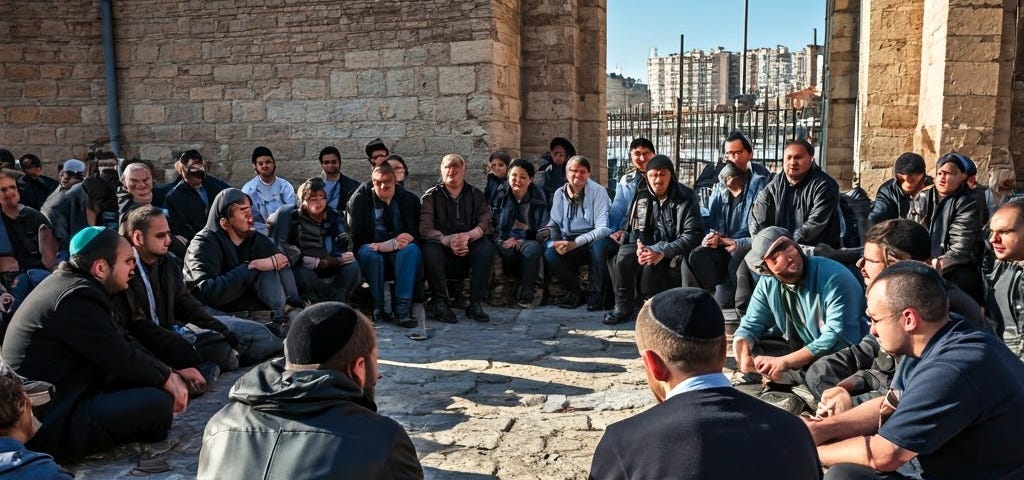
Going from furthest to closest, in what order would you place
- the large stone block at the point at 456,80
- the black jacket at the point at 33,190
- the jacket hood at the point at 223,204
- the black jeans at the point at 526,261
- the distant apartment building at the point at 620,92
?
the distant apartment building at the point at 620,92 < the large stone block at the point at 456,80 < the black jacket at the point at 33,190 < the black jeans at the point at 526,261 < the jacket hood at the point at 223,204

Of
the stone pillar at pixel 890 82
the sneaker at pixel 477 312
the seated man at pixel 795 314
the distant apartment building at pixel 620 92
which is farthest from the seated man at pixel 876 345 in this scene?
the distant apartment building at pixel 620 92

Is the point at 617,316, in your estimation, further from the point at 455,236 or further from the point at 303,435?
the point at 303,435

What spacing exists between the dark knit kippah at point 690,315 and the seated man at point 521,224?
5.56 metres

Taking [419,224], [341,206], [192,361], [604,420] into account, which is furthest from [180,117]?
[604,420]

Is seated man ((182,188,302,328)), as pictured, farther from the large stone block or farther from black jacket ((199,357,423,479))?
black jacket ((199,357,423,479))

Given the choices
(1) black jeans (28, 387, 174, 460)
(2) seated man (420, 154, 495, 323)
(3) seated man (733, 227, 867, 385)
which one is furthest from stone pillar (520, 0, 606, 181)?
(1) black jeans (28, 387, 174, 460)

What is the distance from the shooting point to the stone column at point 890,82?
981 centimetres

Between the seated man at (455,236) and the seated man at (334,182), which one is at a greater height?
the seated man at (334,182)

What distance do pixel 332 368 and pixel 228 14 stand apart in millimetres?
9164

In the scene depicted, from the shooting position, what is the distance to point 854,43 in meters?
13.0

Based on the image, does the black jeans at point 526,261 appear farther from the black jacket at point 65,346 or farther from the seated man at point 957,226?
the black jacket at point 65,346

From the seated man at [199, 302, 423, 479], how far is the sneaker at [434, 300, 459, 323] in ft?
16.3

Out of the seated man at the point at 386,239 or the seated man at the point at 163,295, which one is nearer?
the seated man at the point at 163,295

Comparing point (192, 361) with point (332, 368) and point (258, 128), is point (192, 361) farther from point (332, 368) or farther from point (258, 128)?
point (258, 128)
